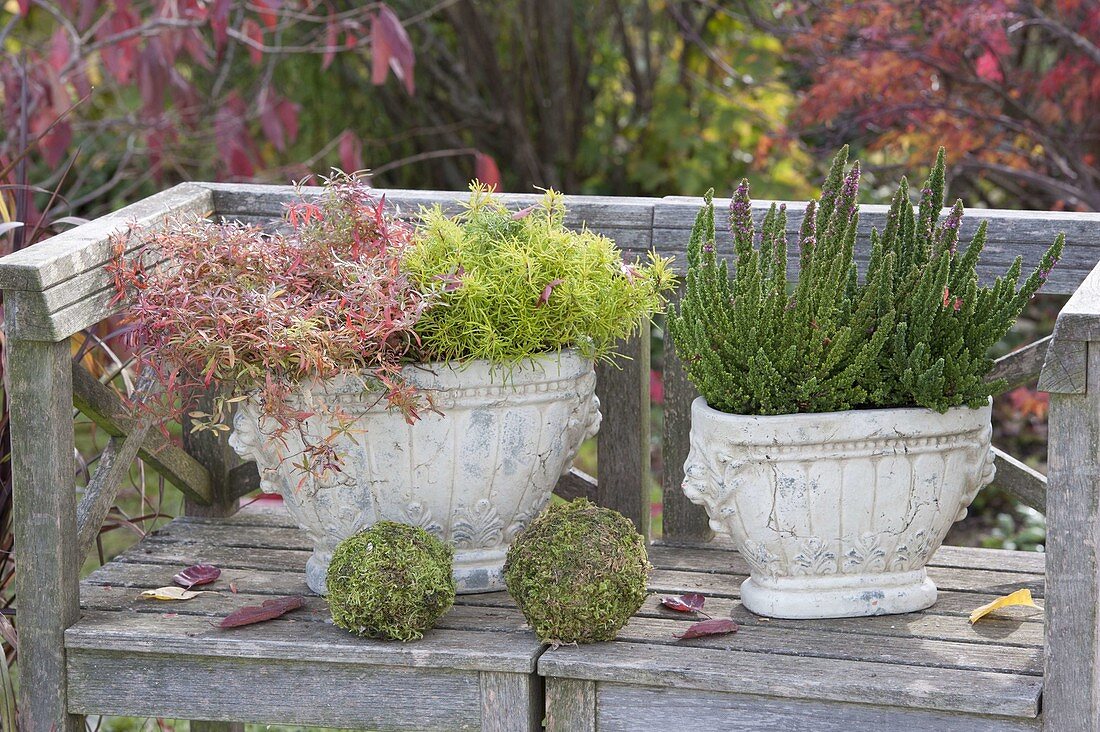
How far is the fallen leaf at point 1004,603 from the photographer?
2.09 meters

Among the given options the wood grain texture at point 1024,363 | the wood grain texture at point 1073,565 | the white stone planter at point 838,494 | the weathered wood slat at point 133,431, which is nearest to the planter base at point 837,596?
the white stone planter at point 838,494

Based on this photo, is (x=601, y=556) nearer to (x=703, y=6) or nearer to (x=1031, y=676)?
(x=1031, y=676)

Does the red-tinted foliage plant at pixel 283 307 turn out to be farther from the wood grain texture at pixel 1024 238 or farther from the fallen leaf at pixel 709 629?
the wood grain texture at pixel 1024 238

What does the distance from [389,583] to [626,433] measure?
71cm

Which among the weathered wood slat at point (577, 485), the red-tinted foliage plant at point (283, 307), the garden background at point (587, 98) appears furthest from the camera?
the garden background at point (587, 98)

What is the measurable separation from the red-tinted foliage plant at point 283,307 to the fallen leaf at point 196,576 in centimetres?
34

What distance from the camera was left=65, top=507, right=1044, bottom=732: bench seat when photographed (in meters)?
1.88

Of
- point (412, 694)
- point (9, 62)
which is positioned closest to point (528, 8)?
point (9, 62)

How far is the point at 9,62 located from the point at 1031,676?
3.14 meters

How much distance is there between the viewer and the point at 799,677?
1.88 m

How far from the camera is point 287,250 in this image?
211 centimetres

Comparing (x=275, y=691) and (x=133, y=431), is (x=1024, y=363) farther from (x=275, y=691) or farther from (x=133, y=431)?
(x=133, y=431)

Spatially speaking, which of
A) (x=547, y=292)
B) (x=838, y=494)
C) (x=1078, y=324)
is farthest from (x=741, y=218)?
(x=1078, y=324)

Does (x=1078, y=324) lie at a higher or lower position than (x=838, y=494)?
higher
